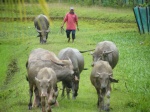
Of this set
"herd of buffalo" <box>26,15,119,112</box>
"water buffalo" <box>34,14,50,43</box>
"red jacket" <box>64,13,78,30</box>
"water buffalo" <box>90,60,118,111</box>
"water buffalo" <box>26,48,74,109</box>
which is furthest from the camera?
"red jacket" <box>64,13,78,30</box>

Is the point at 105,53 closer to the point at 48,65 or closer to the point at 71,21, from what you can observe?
the point at 48,65

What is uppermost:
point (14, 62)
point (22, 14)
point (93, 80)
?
point (22, 14)

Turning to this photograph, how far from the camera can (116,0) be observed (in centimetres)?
3812

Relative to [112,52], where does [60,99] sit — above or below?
below

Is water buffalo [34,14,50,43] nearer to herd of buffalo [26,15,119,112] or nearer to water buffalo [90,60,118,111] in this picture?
herd of buffalo [26,15,119,112]

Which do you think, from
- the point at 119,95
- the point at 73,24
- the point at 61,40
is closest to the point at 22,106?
the point at 119,95

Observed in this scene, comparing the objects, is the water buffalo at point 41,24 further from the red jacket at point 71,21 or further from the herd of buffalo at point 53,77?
the red jacket at point 71,21

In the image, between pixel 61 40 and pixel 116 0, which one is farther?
pixel 116 0

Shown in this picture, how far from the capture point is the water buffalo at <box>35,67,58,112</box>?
905cm

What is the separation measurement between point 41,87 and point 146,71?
671cm

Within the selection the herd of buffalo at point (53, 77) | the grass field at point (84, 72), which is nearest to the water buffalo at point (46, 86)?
the herd of buffalo at point (53, 77)

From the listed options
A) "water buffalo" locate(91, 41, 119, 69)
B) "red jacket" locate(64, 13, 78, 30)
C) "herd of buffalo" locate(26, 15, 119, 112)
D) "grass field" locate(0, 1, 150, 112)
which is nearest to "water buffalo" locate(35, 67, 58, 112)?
"herd of buffalo" locate(26, 15, 119, 112)

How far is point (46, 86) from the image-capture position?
9203 millimetres

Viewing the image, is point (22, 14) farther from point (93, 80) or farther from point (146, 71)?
point (146, 71)
